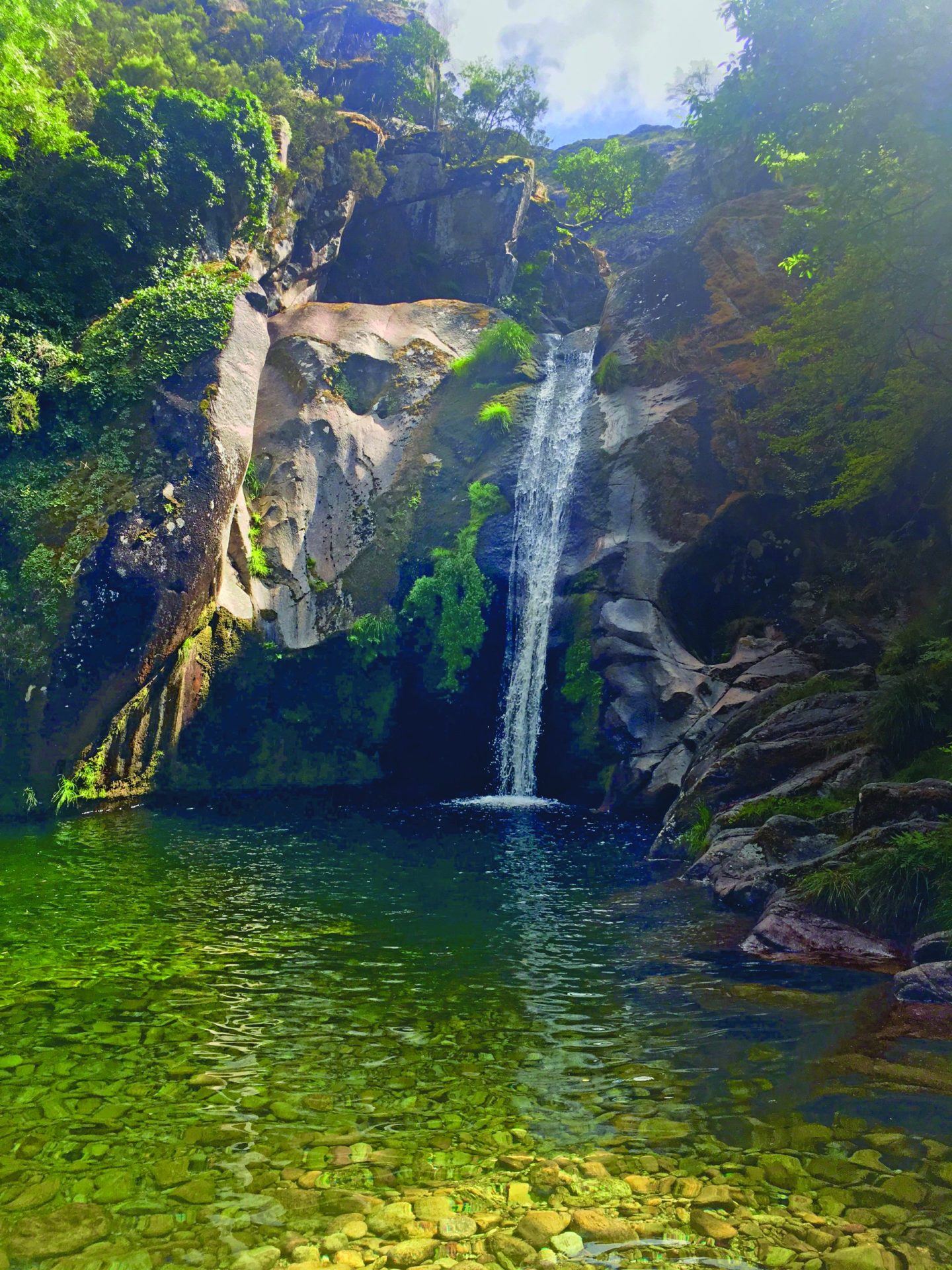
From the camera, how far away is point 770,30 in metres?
18.6

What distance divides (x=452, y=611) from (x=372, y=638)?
2501mm

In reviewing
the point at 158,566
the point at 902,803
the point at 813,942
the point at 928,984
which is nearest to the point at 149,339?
the point at 158,566

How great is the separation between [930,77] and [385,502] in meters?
17.9

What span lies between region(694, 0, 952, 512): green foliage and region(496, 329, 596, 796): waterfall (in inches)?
317

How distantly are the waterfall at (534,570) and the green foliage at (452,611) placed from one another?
102 centimetres

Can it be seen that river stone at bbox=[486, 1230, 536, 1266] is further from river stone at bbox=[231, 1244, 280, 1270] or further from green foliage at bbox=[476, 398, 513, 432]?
green foliage at bbox=[476, 398, 513, 432]

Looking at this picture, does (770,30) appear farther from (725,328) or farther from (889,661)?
(889,661)

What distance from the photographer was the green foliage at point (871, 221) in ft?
37.8

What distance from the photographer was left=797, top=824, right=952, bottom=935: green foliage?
25.7 feet

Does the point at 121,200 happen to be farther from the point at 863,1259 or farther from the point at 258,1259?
the point at 863,1259

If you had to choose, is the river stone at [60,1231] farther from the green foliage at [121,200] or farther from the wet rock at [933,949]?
the green foliage at [121,200]

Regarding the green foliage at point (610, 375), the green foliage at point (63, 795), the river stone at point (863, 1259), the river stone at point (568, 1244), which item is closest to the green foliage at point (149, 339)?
the green foliage at point (63, 795)

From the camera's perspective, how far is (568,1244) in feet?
11.7

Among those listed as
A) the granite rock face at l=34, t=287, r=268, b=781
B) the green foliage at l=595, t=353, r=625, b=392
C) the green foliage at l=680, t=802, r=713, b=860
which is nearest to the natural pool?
the green foliage at l=680, t=802, r=713, b=860
